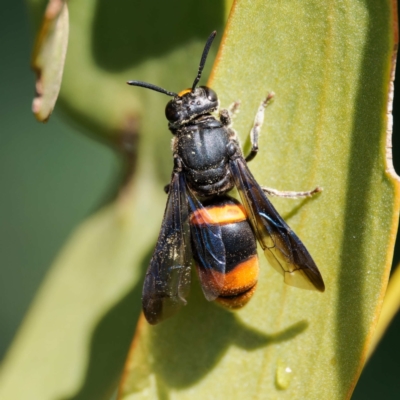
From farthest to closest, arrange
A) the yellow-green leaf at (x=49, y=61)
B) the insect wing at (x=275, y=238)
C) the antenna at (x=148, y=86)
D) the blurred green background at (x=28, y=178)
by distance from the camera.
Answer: the blurred green background at (x=28, y=178)
the antenna at (x=148, y=86)
the insect wing at (x=275, y=238)
the yellow-green leaf at (x=49, y=61)

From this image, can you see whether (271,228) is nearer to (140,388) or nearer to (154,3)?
(140,388)

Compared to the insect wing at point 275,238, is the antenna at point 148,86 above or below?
above

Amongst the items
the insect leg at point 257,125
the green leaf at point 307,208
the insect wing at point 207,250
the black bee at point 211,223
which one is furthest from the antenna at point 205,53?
the insect wing at point 207,250

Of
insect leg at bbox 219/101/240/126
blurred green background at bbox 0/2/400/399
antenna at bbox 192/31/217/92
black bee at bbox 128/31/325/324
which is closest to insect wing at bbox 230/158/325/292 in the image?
black bee at bbox 128/31/325/324

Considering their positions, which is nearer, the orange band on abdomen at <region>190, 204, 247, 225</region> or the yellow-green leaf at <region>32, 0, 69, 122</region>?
the yellow-green leaf at <region>32, 0, 69, 122</region>

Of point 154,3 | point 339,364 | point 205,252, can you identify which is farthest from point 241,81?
point 339,364

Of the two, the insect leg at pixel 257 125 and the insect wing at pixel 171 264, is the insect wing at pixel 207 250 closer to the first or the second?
the insect wing at pixel 171 264

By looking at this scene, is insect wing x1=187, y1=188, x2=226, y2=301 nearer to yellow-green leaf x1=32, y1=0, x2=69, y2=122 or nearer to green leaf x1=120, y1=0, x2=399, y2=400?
green leaf x1=120, y1=0, x2=399, y2=400
